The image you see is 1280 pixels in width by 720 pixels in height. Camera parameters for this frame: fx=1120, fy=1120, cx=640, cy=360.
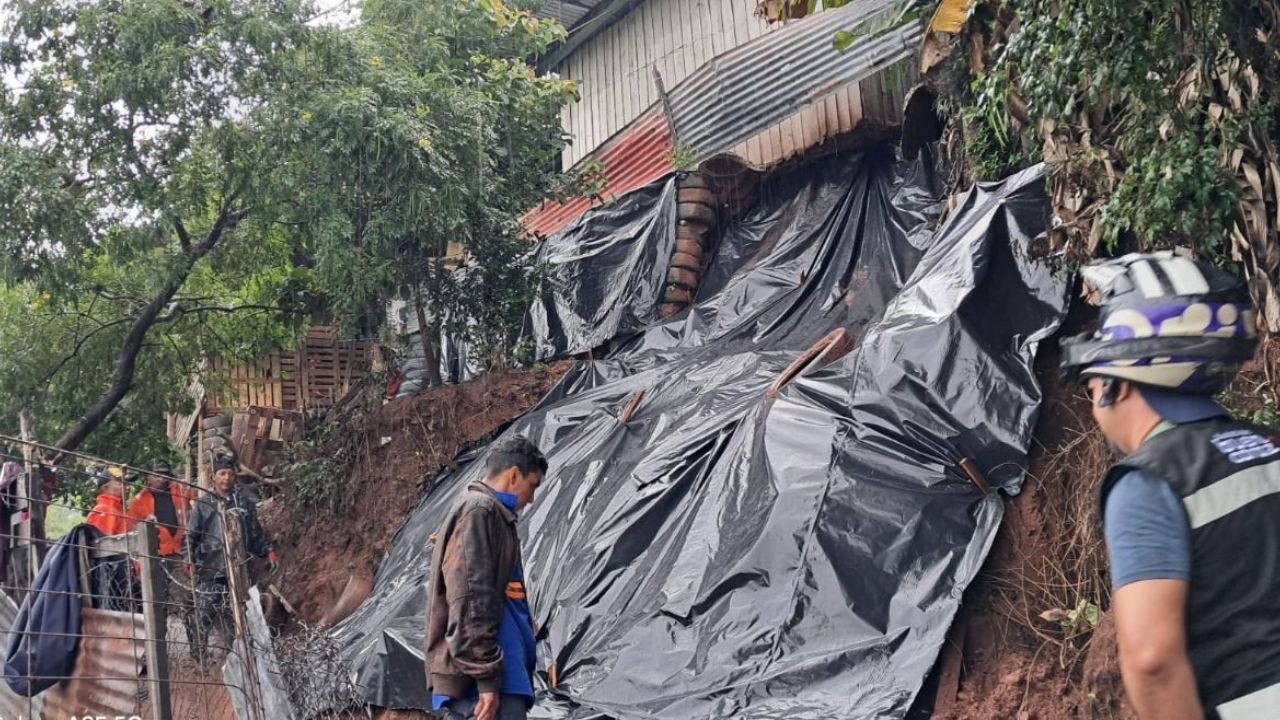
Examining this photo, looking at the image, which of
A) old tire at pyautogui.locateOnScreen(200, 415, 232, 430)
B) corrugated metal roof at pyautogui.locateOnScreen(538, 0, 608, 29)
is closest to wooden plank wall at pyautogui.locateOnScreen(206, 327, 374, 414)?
old tire at pyautogui.locateOnScreen(200, 415, 232, 430)

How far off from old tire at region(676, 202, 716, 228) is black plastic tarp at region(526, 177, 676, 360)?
0.06m

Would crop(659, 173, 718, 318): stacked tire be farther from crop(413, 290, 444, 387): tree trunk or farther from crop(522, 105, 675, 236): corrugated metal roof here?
crop(413, 290, 444, 387): tree trunk

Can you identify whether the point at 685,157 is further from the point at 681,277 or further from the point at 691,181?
the point at 681,277

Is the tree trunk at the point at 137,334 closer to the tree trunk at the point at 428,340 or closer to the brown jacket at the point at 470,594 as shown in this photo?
the tree trunk at the point at 428,340

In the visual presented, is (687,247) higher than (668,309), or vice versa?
(687,247)

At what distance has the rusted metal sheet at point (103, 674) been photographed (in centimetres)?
463

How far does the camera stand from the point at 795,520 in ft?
17.0

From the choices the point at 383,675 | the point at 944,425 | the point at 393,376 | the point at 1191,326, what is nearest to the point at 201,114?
the point at 393,376

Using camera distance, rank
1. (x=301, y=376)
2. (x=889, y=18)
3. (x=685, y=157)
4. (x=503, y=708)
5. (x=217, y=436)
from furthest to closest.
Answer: (x=301, y=376) → (x=217, y=436) → (x=685, y=157) → (x=889, y=18) → (x=503, y=708)

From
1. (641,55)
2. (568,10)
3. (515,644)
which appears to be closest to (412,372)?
(641,55)

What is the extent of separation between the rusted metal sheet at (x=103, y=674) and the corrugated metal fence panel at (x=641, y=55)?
288 inches

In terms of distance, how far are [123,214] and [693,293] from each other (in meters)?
4.72

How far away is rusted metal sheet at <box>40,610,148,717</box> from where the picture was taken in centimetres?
463

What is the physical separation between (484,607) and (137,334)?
296 inches
